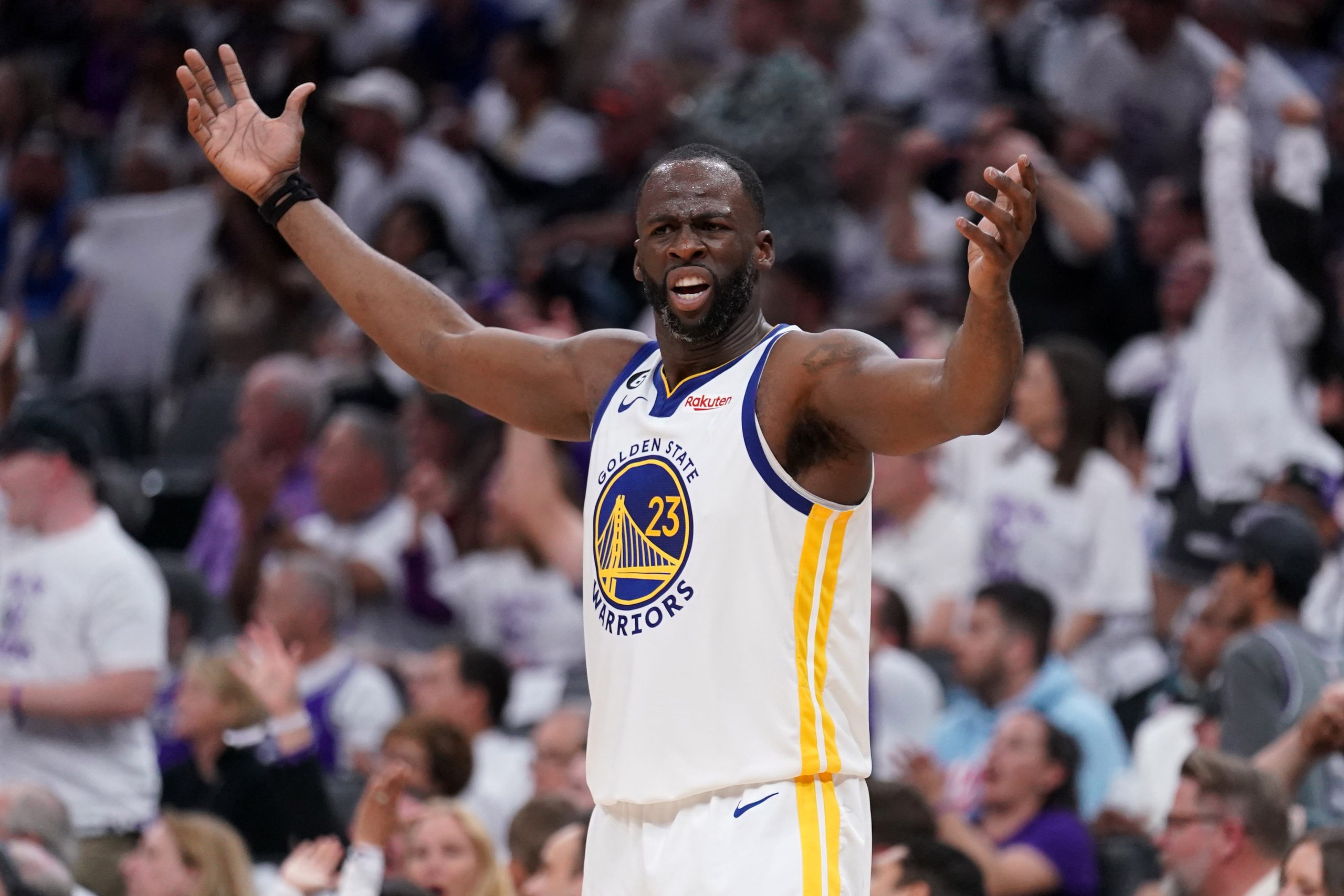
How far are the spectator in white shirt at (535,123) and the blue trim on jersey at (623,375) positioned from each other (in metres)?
7.99

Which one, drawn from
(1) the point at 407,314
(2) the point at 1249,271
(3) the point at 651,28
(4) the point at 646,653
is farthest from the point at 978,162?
(4) the point at 646,653

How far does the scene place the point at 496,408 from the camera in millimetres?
4121

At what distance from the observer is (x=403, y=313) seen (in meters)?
4.18

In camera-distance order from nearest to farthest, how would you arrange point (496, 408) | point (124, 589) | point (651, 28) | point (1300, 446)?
point (496, 408) < point (124, 589) < point (1300, 446) < point (651, 28)

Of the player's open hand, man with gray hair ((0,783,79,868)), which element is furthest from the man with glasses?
man with gray hair ((0,783,79,868))

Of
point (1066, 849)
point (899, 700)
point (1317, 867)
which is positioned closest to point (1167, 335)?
point (899, 700)

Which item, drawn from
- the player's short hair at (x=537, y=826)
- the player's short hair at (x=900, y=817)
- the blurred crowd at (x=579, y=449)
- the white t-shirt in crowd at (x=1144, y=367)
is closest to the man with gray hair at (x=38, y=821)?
the blurred crowd at (x=579, y=449)

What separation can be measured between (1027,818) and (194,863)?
2.70 metres

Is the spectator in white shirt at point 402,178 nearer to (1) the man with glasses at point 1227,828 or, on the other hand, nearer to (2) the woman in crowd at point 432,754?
(2) the woman in crowd at point 432,754

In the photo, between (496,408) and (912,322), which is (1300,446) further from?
(496,408)

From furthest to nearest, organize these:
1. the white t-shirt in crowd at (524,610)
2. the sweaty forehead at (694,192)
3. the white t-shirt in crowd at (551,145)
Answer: the white t-shirt in crowd at (551,145), the white t-shirt in crowd at (524,610), the sweaty forehead at (694,192)

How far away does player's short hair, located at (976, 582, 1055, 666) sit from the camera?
7.34 m

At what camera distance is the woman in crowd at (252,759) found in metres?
6.04

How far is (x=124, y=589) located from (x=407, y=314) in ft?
10.3
